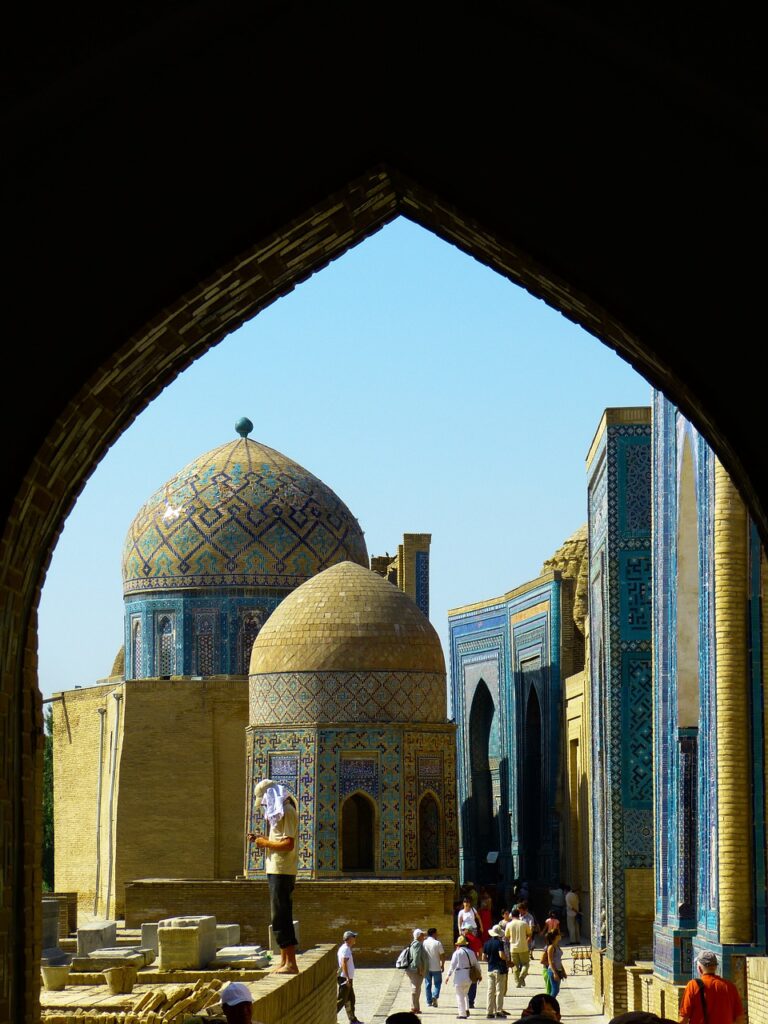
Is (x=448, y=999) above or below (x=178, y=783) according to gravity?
below

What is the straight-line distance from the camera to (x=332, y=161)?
5.23 m

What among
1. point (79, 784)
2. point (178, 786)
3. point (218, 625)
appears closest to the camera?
point (178, 786)

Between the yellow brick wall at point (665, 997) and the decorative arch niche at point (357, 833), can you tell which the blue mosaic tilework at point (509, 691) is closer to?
the decorative arch niche at point (357, 833)

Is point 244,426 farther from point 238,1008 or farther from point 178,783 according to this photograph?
point 238,1008

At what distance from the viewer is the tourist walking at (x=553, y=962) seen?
1582 cm

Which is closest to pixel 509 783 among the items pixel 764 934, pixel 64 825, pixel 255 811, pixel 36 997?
pixel 255 811

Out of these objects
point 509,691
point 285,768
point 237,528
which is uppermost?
point 237,528

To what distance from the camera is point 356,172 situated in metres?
5.27

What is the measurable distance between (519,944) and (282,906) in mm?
7193

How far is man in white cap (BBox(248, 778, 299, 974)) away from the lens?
10891 millimetres

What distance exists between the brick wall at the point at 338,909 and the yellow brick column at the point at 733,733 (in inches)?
424

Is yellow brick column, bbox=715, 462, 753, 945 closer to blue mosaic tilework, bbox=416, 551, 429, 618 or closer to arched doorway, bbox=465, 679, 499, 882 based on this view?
arched doorway, bbox=465, 679, 499, 882

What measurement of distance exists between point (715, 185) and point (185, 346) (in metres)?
1.76

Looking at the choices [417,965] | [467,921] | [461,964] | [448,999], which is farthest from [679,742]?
[448,999]
